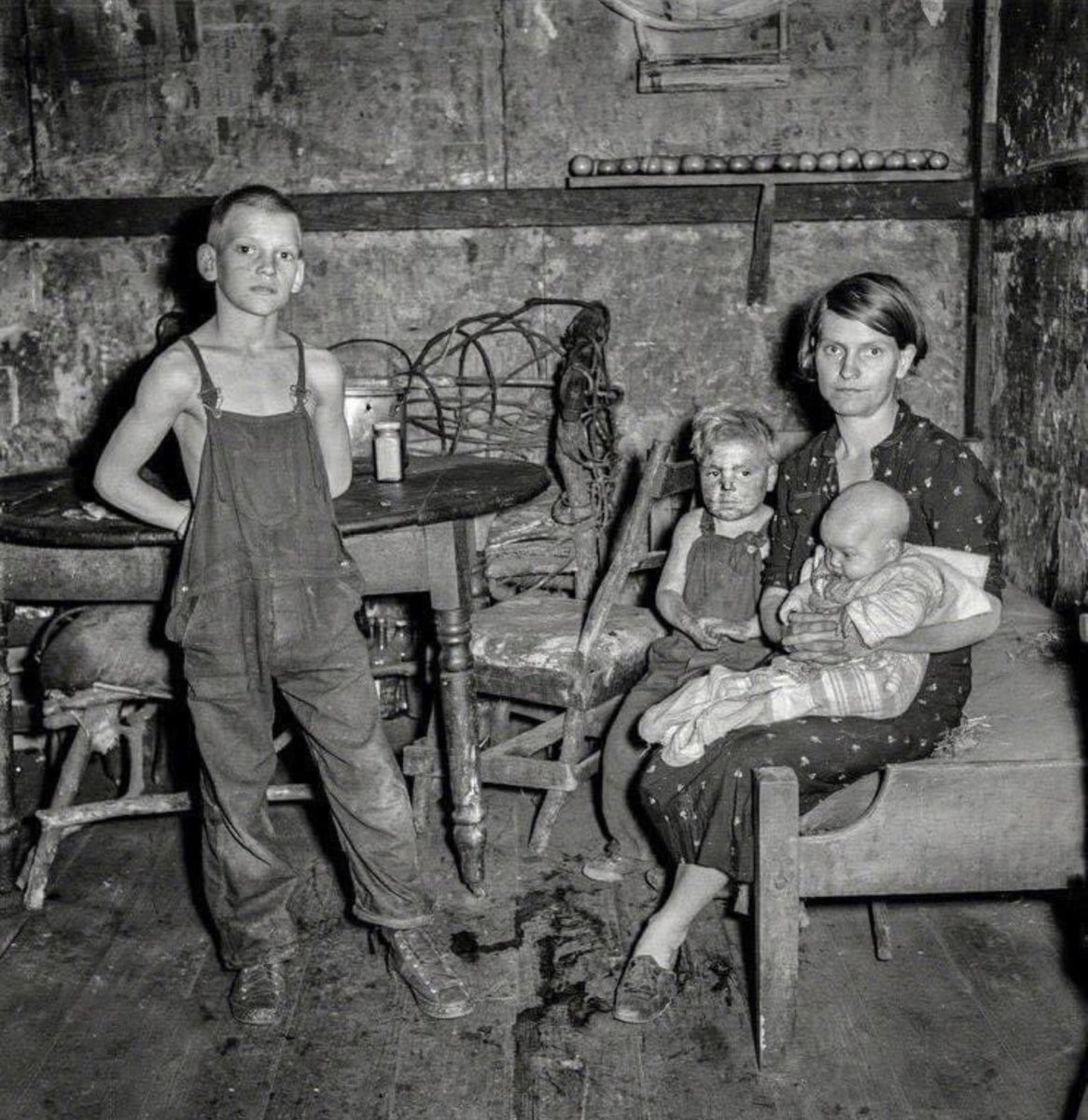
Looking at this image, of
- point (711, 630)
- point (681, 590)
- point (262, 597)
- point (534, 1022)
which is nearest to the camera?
point (262, 597)

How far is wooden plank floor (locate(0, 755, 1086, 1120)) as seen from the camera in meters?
2.68

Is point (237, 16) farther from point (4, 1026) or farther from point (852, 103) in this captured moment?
point (4, 1026)

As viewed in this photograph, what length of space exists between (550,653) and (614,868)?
658 millimetres

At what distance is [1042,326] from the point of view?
15.2 feet

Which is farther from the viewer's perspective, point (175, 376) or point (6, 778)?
point (6, 778)

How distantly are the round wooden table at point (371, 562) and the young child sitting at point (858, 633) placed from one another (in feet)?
2.19

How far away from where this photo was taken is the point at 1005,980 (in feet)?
10.2

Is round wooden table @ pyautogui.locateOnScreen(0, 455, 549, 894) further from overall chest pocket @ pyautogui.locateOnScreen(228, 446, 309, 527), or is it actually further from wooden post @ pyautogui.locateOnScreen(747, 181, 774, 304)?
wooden post @ pyautogui.locateOnScreen(747, 181, 774, 304)

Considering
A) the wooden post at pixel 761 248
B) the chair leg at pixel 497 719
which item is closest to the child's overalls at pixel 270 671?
the chair leg at pixel 497 719

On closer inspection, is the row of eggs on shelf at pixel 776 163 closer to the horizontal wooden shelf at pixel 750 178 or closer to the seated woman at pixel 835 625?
the horizontal wooden shelf at pixel 750 178

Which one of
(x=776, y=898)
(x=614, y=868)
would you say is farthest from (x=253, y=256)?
(x=614, y=868)

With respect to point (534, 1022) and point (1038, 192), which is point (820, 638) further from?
point (1038, 192)

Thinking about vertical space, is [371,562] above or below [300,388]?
below

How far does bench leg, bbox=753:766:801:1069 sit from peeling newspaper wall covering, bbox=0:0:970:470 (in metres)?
3.24
